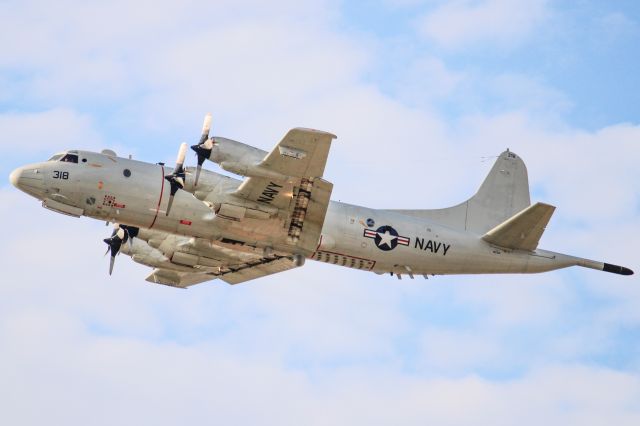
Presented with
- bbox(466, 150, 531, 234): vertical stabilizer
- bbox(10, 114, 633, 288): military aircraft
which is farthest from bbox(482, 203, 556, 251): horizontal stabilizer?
bbox(466, 150, 531, 234): vertical stabilizer

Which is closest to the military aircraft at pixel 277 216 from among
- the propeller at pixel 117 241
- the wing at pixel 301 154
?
the wing at pixel 301 154

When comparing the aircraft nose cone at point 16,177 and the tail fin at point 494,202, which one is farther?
the tail fin at point 494,202

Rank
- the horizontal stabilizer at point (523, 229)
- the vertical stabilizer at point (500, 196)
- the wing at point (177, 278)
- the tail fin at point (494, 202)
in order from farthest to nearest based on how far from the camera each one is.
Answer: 1. the wing at point (177, 278)
2. the vertical stabilizer at point (500, 196)
3. the tail fin at point (494, 202)
4. the horizontal stabilizer at point (523, 229)

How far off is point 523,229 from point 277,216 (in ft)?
32.5

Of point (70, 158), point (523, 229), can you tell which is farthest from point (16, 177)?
point (523, 229)

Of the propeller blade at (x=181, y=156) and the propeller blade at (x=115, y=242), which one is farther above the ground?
the propeller blade at (x=181, y=156)

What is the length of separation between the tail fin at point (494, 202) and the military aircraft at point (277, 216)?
2.7 inches

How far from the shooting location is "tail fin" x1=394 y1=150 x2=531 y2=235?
4622cm

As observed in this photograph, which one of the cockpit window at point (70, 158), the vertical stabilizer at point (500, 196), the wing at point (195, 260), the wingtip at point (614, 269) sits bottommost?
the wing at point (195, 260)

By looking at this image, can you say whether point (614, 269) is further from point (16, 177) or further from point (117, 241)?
point (16, 177)

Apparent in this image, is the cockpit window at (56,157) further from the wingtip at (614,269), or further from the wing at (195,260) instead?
the wingtip at (614,269)

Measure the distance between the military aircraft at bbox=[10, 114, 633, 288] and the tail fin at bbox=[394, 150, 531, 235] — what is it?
69mm

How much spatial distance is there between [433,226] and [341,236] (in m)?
4.04

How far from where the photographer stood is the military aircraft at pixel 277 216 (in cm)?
3969
